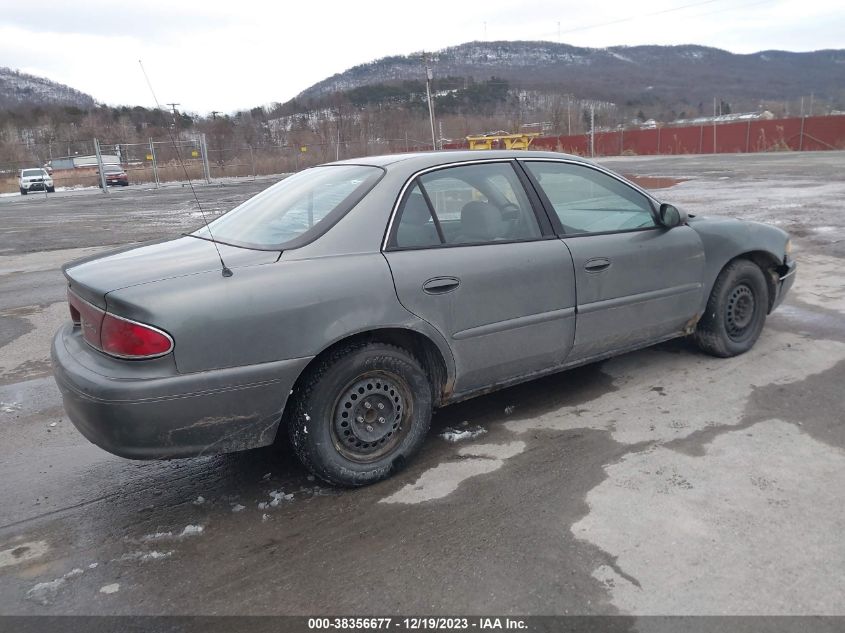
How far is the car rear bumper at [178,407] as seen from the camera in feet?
9.11

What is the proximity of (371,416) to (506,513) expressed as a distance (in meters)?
0.80

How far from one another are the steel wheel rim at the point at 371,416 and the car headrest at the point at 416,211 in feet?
2.65

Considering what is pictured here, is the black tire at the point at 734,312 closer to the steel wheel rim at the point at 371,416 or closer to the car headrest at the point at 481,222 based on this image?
the car headrest at the point at 481,222

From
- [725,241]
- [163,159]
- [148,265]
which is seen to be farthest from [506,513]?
[163,159]

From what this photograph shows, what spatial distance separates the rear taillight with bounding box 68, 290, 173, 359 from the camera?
278 centimetres

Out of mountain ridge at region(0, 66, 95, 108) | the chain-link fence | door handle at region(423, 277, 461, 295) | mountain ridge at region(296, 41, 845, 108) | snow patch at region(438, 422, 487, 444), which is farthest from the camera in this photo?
mountain ridge at region(296, 41, 845, 108)

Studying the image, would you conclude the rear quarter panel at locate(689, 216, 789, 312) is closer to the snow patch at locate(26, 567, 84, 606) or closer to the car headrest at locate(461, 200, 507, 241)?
the car headrest at locate(461, 200, 507, 241)

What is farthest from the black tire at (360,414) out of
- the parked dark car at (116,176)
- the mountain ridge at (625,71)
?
the mountain ridge at (625,71)

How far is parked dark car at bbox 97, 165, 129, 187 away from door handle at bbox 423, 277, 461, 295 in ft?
135

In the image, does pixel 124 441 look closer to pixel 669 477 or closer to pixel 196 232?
pixel 196 232

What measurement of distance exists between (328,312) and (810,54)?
226m

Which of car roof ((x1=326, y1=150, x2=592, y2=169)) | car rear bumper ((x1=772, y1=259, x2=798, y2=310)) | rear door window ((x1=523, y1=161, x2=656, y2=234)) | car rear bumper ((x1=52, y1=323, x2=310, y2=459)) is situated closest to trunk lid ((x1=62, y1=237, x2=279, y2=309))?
car rear bumper ((x1=52, y1=323, x2=310, y2=459))

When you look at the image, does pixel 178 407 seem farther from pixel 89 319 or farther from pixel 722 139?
pixel 722 139

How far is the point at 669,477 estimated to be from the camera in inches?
129
